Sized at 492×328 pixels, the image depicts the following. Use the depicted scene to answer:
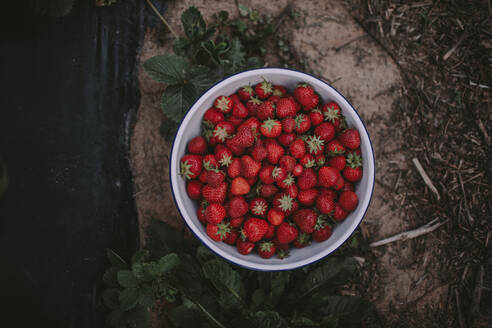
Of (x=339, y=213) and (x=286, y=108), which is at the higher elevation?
(x=286, y=108)

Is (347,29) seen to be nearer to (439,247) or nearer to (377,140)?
(377,140)

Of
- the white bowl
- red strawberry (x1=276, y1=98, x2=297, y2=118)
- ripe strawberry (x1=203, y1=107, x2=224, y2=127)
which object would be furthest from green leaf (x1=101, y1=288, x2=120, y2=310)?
red strawberry (x1=276, y1=98, x2=297, y2=118)

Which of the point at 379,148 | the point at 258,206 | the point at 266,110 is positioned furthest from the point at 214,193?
the point at 379,148

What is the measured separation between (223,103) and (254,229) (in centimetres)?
52

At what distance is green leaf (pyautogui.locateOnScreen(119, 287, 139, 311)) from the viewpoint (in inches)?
55.2

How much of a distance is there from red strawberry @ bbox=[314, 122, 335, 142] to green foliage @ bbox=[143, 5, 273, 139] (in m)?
0.56

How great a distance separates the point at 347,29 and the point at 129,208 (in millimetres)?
1493

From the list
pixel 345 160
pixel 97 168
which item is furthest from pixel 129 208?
pixel 345 160

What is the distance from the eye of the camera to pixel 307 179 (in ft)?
4.29

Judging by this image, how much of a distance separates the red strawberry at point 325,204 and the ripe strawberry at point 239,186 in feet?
0.94

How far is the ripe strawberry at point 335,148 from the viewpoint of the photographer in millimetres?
1319

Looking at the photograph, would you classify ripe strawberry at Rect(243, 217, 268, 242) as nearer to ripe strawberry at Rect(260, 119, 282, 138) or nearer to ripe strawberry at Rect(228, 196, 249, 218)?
ripe strawberry at Rect(228, 196, 249, 218)

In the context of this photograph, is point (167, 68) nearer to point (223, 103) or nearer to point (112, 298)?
point (223, 103)

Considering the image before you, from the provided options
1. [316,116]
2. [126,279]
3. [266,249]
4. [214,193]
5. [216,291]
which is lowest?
[216,291]
